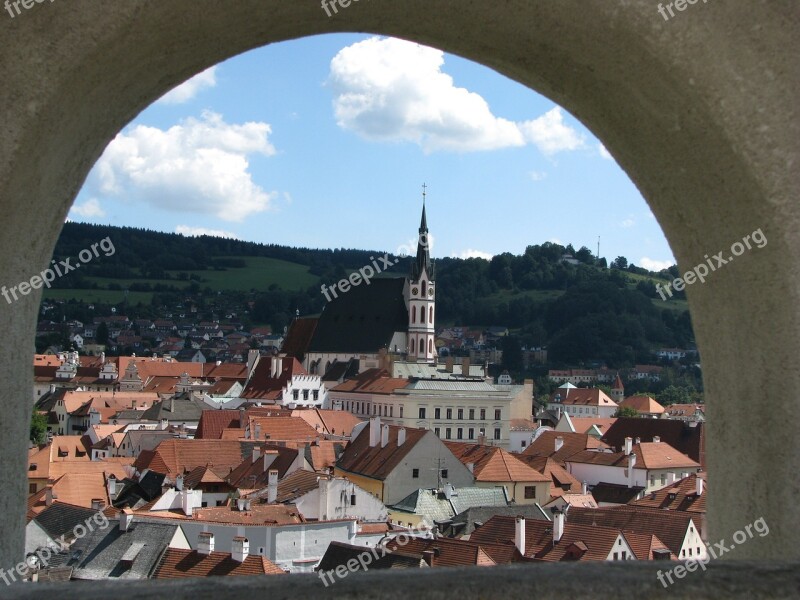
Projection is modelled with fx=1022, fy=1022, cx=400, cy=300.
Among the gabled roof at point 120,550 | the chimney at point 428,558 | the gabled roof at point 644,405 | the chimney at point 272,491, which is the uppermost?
the gabled roof at point 644,405

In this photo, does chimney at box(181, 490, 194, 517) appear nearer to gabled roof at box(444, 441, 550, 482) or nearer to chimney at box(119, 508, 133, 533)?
chimney at box(119, 508, 133, 533)

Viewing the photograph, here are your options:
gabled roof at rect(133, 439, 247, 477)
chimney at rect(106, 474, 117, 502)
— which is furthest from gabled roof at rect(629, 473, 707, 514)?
chimney at rect(106, 474, 117, 502)

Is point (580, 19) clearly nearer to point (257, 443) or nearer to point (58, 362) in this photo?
point (257, 443)

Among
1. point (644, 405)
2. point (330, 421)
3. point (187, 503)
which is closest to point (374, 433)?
point (330, 421)

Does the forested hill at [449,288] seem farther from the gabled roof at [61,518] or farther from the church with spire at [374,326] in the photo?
the gabled roof at [61,518]

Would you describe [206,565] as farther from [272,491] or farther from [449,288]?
[449,288]

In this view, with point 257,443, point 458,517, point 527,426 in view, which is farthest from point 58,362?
point 458,517

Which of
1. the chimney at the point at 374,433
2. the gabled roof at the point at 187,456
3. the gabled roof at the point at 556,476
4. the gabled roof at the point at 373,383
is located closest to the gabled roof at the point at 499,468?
the gabled roof at the point at 556,476
